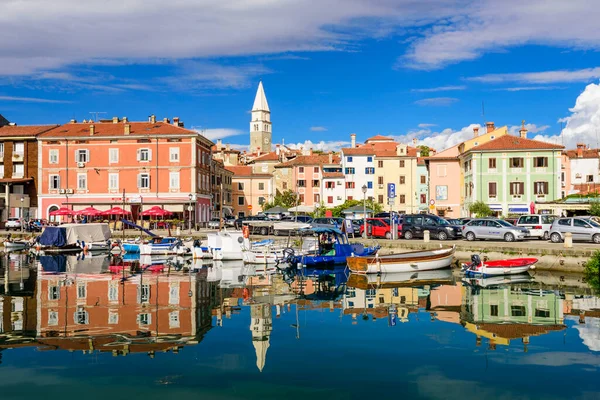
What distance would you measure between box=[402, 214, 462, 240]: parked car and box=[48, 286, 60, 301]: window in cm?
2471

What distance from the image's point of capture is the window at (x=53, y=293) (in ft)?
79.8

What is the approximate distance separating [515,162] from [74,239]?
45366 millimetres

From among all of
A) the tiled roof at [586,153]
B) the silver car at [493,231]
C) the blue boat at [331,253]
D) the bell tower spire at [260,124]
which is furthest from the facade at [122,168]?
the bell tower spire at [260,124]

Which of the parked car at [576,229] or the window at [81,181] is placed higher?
the window at [81,181]

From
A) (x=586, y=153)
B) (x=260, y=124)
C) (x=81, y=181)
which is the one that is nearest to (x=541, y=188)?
(x=586, y=153)

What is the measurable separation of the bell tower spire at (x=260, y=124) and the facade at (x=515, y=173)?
380 feet

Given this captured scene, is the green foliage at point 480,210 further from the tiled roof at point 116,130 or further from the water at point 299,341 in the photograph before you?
the water at point 299,341

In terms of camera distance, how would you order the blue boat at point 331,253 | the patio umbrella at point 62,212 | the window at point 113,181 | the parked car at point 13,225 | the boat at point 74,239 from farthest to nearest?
the window at point 113,181 < the parked car at point 13,225 < the patio umbrella at point 62,212 < the boat at point 74,239 < the blue boat at point 331,253

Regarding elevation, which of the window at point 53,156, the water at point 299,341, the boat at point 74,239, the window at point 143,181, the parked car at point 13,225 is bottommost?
the water at point 299,341

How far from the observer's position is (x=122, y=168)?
68.9 m

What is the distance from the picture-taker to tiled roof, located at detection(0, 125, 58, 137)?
7150cm

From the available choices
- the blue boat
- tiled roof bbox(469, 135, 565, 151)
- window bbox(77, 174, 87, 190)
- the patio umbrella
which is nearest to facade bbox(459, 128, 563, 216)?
tiled roof bbox(469, 135, 565, 151)

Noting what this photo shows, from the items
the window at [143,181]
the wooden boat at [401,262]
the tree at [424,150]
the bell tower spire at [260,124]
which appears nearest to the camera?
the wooden boat at [401,262]

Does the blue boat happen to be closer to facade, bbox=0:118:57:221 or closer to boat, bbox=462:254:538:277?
boat, bbox=462:254:538:277
